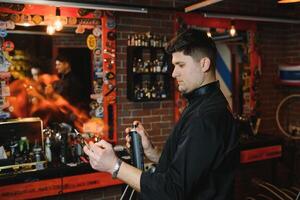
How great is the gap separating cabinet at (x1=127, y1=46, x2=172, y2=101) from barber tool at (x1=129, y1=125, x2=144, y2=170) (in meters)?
1.71

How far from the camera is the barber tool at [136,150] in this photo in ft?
6.45

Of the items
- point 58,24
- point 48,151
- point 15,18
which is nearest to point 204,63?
point 48,151

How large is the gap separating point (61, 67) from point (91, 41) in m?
0.67

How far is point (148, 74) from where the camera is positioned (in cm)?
386

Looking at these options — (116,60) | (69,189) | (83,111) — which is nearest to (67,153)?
(69,189)

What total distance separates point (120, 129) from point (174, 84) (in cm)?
85

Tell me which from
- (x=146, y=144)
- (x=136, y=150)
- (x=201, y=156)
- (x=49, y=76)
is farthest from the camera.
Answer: (x=49, y=76)

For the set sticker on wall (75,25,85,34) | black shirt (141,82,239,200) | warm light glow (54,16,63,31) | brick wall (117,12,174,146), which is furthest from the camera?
brick wall (117,12,174,146)

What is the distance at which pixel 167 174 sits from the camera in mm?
1603

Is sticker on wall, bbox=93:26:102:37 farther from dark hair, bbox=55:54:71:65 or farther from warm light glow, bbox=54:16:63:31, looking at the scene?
dark hair, bbox=55:54:71:65

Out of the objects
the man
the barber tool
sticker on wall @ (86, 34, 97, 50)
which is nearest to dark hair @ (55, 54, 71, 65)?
sticker on wall @ (86, 34, 97, 50)

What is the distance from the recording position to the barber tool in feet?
6.45

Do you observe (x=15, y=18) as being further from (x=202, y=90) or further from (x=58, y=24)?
(x=202, y=90)

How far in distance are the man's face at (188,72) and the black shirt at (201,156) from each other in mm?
42
